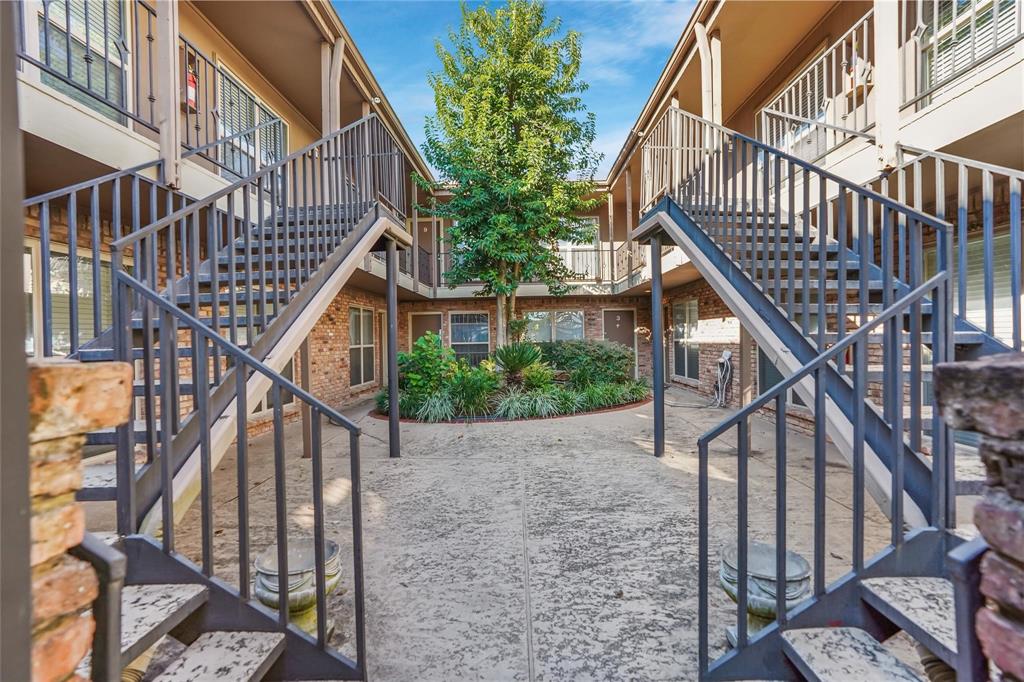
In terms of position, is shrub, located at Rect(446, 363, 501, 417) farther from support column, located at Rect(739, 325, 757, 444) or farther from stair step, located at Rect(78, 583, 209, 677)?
stair step, located at Rect(78, 583, 209, 677)

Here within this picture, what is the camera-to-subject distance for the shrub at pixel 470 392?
7020 millimetres

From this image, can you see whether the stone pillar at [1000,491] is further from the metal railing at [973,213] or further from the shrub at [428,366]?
the shrub at [428,366]

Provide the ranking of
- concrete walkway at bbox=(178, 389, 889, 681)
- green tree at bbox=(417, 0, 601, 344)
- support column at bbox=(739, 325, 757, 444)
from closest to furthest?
concrete walkway at bbox=(178, 389, 889, 681), support column at bbox=(739, 325, 757, 444), green tree at bbox=(417, 0, 601, 344)

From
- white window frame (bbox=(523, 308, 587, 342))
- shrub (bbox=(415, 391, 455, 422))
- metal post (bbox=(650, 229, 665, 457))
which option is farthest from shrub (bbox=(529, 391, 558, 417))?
white window frame (bbox=(523, 308, 587, 342))

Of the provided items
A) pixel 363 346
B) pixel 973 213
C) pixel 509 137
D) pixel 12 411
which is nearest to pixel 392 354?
pixel 12 411

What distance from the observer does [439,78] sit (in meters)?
8.47

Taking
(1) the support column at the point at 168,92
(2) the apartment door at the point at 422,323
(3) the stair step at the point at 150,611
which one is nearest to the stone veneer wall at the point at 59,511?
(3) the stair step at the point at 150,611

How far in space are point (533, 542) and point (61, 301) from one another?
452 cm

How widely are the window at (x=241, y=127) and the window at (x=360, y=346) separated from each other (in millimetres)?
3301

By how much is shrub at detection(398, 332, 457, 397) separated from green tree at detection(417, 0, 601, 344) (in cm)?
136

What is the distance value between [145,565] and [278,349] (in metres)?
1.39

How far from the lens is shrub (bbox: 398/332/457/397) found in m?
7.35

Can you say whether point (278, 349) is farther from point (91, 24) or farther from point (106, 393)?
point (91, 24)

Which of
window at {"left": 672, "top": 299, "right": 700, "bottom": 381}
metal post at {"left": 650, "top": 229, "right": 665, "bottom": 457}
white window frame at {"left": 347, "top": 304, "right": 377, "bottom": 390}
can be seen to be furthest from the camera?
window at {"left": 672, "top": 299, "right": 700, "bottom": 381}
